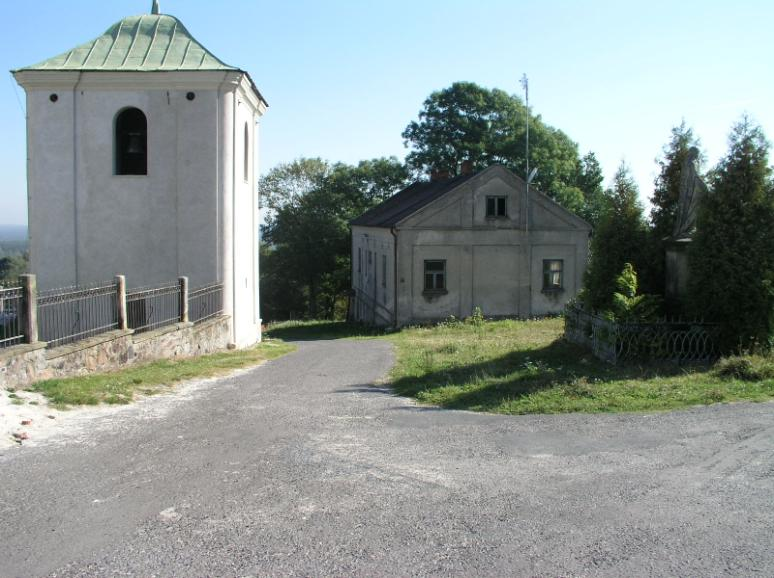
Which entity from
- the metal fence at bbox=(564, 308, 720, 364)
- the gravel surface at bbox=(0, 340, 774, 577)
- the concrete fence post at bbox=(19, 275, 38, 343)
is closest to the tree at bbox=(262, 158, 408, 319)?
the metal fence at bbox=(564, 308, 720, 364)

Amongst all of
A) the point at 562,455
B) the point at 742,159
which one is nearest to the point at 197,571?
the point at 562,455

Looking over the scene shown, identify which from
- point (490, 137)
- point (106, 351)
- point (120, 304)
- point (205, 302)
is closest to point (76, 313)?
point (106, 351)

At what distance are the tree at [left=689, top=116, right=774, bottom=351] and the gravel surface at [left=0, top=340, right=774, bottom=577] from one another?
147 inches

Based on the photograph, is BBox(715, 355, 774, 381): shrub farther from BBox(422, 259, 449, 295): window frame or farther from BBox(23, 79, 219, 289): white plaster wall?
BBox(422, 259, 449, 295): window frame

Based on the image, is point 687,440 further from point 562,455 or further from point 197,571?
point 197,571

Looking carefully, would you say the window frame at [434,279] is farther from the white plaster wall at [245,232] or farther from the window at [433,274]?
the white plaster wall at [245,232]

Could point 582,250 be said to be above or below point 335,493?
above

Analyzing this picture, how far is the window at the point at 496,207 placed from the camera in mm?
30594

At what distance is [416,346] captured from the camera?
21.5 metres

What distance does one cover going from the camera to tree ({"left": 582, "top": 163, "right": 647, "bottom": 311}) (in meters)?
16.2

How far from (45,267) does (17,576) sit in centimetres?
1670

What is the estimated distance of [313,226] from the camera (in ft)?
166

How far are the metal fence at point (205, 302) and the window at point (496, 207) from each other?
45.2 ft

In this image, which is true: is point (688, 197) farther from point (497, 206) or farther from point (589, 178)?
point (589, 178)
